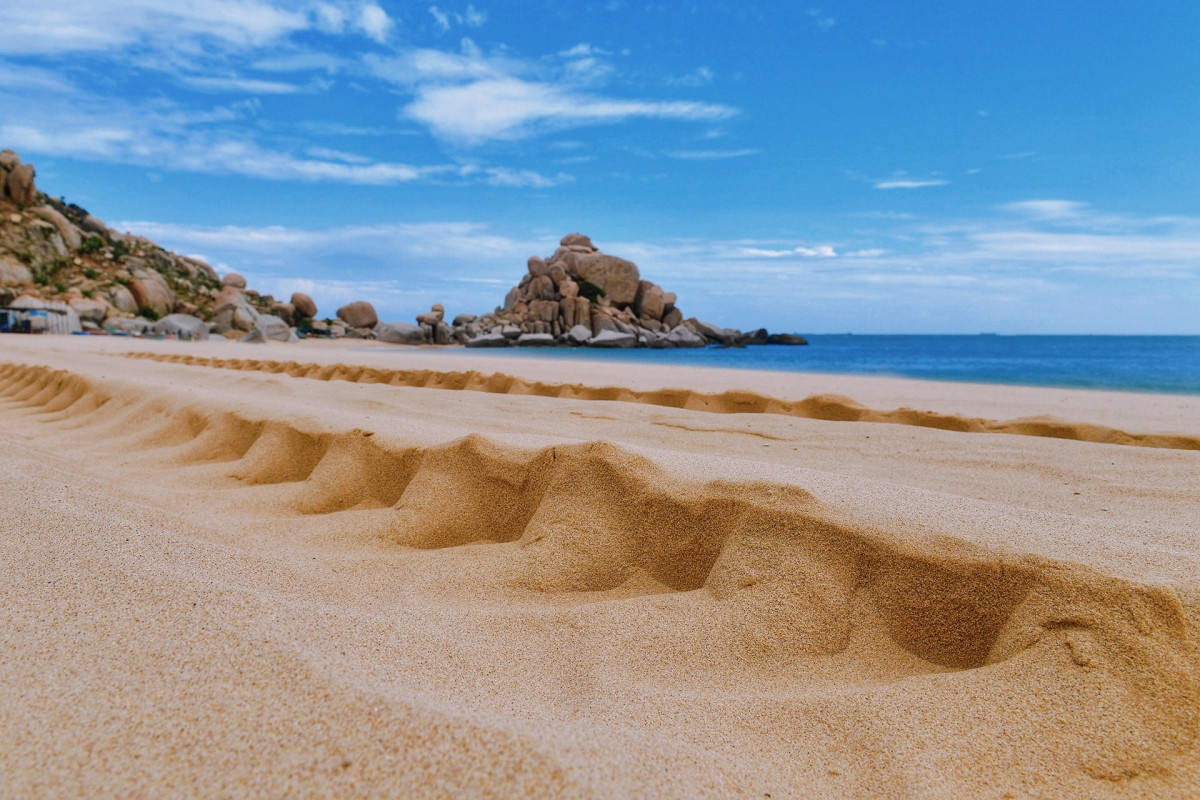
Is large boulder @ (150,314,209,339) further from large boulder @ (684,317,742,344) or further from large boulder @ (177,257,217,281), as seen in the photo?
large boulder @ (684,317,742,344)

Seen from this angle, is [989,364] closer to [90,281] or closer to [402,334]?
[402,334]

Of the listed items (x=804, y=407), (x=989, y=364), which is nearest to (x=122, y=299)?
(x=804, y=407)

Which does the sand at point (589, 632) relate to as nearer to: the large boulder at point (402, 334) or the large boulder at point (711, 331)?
the large boulder at point (402, 334)

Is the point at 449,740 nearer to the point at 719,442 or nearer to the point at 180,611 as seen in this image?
the point at 180,611

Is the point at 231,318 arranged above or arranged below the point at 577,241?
below

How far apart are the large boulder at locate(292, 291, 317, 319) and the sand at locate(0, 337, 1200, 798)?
4391 centimetres

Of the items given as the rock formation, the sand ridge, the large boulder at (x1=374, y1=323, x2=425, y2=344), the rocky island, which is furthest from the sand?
the large boulder at (x1=374, y1=323, x2=425, y2=344)

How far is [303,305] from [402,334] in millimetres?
8508

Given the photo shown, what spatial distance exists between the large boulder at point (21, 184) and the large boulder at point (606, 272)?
30.7 metres

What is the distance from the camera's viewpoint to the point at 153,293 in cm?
3275

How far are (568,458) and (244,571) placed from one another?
748 mm

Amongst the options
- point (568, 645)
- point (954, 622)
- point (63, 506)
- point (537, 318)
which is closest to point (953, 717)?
point (954, 622)

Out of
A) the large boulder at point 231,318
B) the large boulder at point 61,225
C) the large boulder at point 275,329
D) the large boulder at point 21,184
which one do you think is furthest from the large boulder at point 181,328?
the large boulder at point 21,184

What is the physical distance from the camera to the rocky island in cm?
3028
